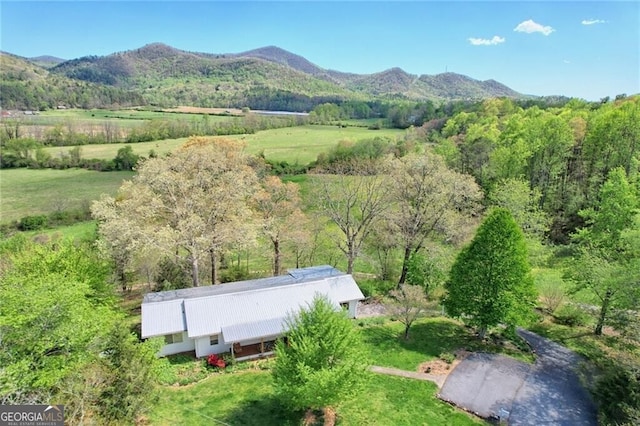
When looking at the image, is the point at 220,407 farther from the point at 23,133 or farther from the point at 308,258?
the point at 23,133

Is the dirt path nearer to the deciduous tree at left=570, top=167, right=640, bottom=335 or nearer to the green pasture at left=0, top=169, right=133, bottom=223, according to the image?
the deciduous tree at left=570, top=167, right=640, bottom=335

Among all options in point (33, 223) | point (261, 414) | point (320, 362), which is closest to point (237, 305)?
point (261, 414)

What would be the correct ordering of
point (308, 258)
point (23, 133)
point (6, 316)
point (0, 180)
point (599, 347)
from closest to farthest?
point (6, 316) < point (599, 347) < point (308, 258) < point (0, 180) < point (23, 133)

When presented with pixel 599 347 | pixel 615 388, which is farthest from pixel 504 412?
pixel 599 347

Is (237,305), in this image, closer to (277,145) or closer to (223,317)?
(223,317)

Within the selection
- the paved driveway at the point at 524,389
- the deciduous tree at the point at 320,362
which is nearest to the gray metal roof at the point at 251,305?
the deciduous tree at the point at 320,362

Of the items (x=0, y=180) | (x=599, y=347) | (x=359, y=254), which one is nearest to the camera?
(x=599, y=347)

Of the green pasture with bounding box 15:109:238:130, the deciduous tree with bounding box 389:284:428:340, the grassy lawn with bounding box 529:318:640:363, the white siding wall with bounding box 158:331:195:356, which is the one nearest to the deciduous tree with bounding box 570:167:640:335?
the grassy lawn with bounding box 529:318:640:363
